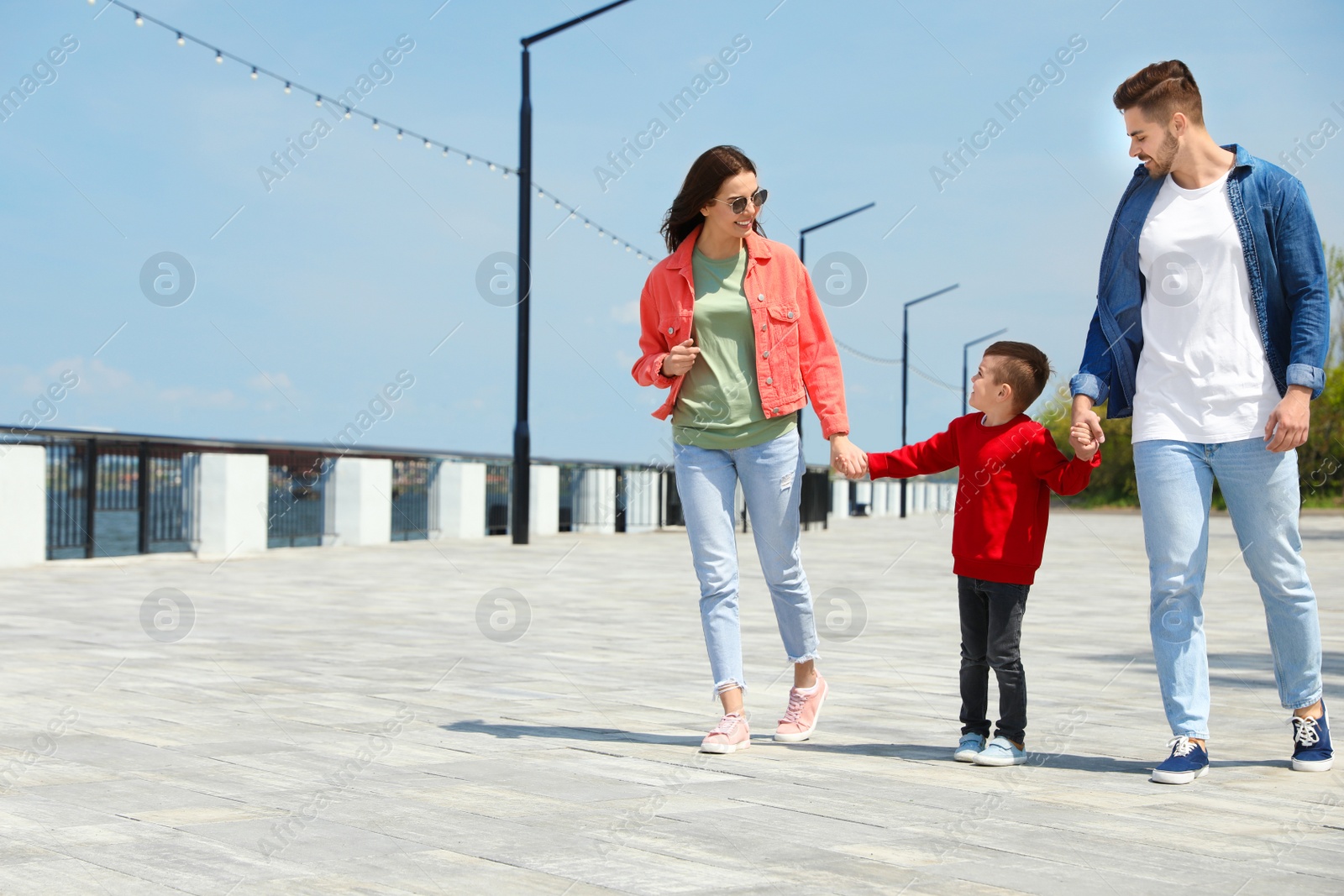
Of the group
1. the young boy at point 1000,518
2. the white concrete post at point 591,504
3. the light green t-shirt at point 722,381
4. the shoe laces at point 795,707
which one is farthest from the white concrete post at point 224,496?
the young boy at point 1000,518

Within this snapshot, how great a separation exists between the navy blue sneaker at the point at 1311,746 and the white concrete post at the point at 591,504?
19.9 meters

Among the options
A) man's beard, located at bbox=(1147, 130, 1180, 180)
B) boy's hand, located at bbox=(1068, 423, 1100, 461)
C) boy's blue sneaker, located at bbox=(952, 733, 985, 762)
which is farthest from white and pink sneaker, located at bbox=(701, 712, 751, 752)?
man's beard, located at bbox=(1147, 130, 1180, 180)

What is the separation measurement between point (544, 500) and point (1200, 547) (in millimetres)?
19141

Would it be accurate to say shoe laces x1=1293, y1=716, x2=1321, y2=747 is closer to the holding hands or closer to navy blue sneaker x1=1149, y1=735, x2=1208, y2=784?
navy blue sneaker x1=1149, y1=735, x2=1208, y2=784

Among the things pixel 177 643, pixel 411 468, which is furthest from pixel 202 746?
pixel 411 468

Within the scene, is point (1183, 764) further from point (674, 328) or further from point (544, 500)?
point (544, 500)

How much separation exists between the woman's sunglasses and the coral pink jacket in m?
0.17

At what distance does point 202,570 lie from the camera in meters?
13.2

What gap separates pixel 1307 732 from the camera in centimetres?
398

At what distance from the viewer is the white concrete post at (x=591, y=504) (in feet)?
78.0

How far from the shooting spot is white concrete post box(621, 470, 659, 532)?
82.1 feet

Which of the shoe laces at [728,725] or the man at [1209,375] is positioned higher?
the man at [1209,375]

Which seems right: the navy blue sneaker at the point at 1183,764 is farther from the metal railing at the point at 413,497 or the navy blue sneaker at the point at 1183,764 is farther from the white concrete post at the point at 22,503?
the metal railing at the point at 413,497

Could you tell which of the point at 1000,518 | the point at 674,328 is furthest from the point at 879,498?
the point at 1000,518
